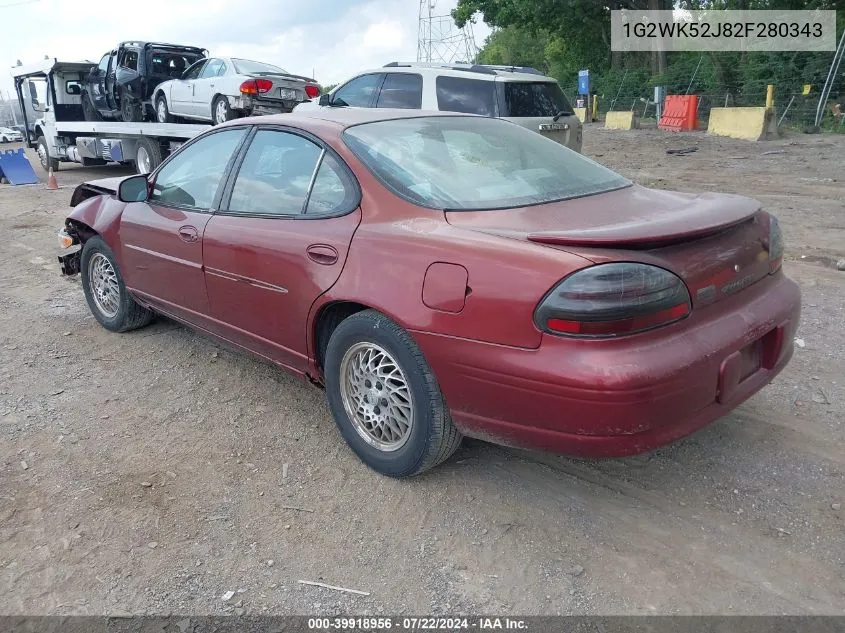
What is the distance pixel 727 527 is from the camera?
2.76m

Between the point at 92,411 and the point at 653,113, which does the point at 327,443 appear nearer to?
the point at 92,411

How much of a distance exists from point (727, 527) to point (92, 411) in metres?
3.33

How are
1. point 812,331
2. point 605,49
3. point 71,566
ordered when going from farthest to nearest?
point 605,49, point 812,331, point 71,566

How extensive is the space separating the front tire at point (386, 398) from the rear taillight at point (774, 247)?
1.58 meters

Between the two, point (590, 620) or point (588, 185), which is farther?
point (588, 185)

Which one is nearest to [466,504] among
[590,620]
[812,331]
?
[590,620]

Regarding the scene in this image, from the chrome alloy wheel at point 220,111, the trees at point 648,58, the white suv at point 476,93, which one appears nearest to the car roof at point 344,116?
the white suv at point 476,93

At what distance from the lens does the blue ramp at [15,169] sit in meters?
15.8

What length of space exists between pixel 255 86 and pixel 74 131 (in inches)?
281

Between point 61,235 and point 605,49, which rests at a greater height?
point 605,49

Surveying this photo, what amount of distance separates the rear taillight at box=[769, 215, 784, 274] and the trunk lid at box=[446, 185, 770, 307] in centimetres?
6

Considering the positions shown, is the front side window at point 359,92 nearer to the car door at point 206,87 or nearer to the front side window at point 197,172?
the car door at point 206,87

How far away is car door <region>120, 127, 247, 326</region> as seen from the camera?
3.96 meters

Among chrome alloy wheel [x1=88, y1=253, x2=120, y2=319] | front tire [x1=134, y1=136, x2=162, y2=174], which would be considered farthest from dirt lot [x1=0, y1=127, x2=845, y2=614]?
front tire [x1=134, y1=136, x2=162, y2=174]
